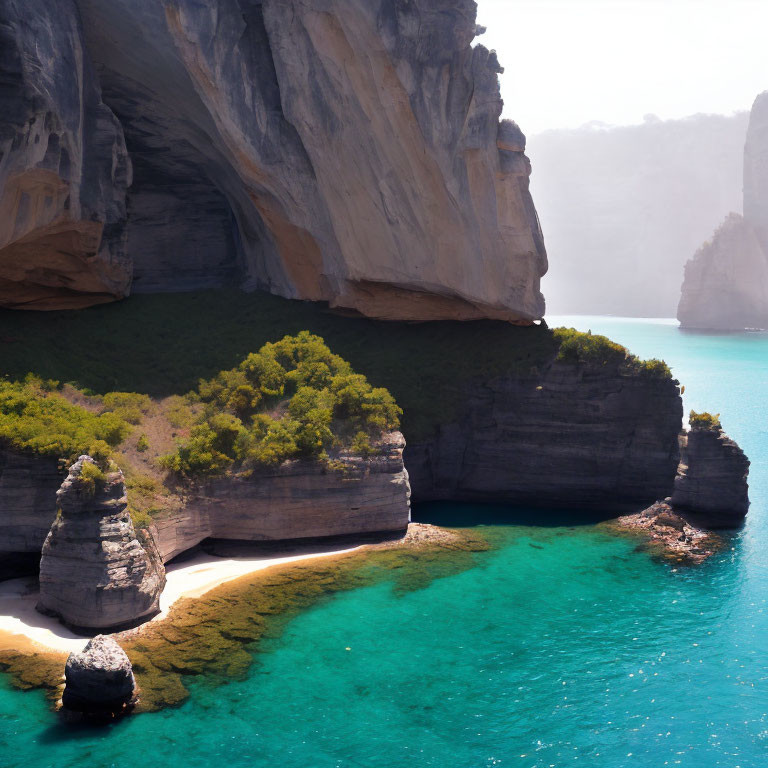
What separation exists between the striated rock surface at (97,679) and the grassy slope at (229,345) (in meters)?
15.2

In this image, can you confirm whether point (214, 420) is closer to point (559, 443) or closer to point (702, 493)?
point (559, 443)

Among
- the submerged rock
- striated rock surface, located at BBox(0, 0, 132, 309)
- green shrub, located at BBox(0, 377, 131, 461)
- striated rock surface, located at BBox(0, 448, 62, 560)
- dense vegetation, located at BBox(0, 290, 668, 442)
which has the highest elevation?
striated rock surface, located at BBox(0, 0, 132, 309)

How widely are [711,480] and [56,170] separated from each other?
28.8 meters

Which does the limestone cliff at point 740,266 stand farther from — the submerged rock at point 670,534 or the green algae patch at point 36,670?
the green algae patch at point 36,670

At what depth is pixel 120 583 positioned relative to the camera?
77.7ft

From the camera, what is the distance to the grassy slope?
3478 cm

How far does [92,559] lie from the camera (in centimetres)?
2344

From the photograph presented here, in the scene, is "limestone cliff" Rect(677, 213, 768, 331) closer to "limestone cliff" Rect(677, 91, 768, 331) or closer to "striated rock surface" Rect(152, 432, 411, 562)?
"limestone cliff" Rect(677, 91, 768, 331)

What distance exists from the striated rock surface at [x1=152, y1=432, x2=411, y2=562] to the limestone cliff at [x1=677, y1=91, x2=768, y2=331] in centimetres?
9443

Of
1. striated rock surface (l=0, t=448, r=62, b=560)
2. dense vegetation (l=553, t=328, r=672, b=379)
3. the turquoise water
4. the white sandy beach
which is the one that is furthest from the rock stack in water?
dense vegetation (l=553, t=328, r=672, b=379)

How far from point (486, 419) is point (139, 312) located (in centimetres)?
1765

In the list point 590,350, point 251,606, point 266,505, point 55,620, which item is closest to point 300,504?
point 266,505

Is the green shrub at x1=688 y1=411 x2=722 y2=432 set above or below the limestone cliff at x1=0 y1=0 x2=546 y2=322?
below

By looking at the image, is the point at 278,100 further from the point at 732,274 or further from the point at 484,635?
the point at 732,274
